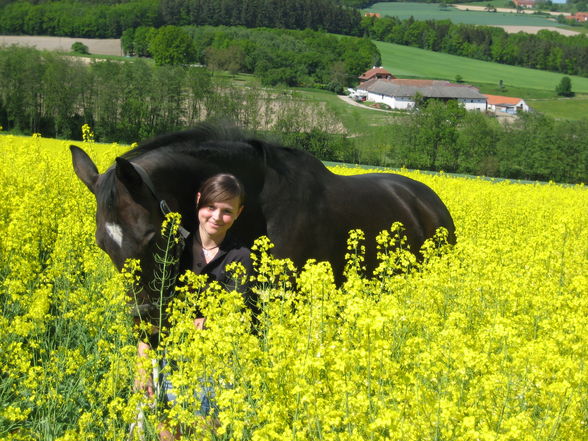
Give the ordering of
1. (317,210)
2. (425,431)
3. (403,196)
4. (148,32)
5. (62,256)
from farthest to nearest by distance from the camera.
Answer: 1. (148,32)
2. (403,196)
3. (317,210)
4. (62,256)
5. (425,431)

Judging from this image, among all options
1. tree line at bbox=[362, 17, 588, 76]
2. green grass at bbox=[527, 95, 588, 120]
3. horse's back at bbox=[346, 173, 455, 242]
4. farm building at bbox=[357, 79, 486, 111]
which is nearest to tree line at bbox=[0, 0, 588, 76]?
tree line at bbox=[362, 17, 588, 76]

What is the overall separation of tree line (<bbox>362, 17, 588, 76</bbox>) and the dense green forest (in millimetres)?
87216

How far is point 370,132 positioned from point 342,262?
39228 millimetres

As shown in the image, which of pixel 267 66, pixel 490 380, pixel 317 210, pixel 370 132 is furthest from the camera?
pixel 267 66

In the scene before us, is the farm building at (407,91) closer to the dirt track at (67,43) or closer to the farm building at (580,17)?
the dirt track at (67,43)

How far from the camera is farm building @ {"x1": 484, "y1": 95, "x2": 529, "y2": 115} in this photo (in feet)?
318

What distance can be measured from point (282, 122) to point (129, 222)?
1404 inches

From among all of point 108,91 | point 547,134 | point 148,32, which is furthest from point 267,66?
point 547,134

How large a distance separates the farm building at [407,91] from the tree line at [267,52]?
16.1 feet

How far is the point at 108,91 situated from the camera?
152ft

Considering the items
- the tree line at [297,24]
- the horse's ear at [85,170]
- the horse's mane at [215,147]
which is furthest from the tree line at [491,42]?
the horse's ear at [85,170]

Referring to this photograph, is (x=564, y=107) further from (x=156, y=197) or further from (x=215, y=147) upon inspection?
(x=156, y=197)

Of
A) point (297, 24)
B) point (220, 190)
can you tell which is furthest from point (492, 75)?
point (220, 190)

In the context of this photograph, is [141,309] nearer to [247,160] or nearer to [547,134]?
[247,160]
